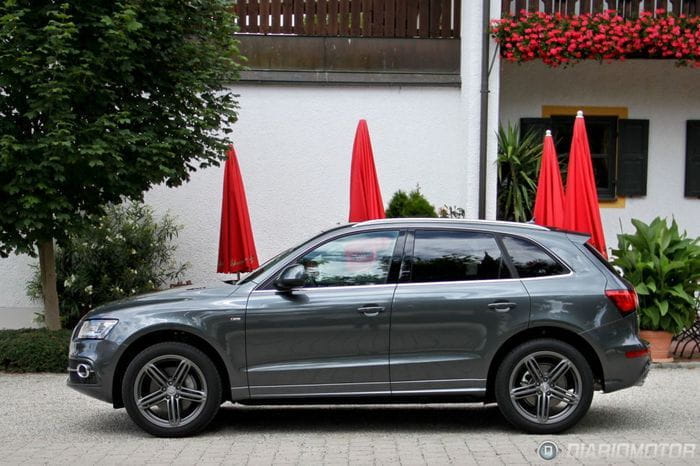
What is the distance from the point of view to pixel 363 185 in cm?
1104

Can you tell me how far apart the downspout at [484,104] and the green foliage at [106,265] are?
176 inches

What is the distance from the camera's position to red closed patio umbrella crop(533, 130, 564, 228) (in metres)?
10.8

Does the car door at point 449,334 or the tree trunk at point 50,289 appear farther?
the tree trunk at point 50,289

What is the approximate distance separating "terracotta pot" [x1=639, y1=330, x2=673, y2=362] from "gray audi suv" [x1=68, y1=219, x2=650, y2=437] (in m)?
3.14

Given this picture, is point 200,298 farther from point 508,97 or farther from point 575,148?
point 508,97

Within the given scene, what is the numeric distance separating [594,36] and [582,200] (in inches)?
107

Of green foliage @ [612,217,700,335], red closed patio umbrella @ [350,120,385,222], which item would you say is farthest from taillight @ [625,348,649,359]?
red closed patio umbrella @ [350,120,385,222]

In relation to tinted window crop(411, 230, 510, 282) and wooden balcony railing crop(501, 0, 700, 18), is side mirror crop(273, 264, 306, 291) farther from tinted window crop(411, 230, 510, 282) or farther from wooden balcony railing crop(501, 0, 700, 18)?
wooden balcony railing crop(501, 0, 700, 18)

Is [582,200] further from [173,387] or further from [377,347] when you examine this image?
[173,387]

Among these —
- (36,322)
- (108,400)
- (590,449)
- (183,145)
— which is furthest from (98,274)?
(590,449)

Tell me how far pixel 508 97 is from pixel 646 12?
2329 millimetres

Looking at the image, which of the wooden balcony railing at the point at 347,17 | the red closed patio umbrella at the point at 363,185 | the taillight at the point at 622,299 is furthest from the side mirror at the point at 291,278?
the wooden balcony railing at the point at 347,17

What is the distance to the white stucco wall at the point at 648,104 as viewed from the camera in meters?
13.6

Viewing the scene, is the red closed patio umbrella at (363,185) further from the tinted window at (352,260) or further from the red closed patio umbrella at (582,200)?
the tinted window at (352,260)
